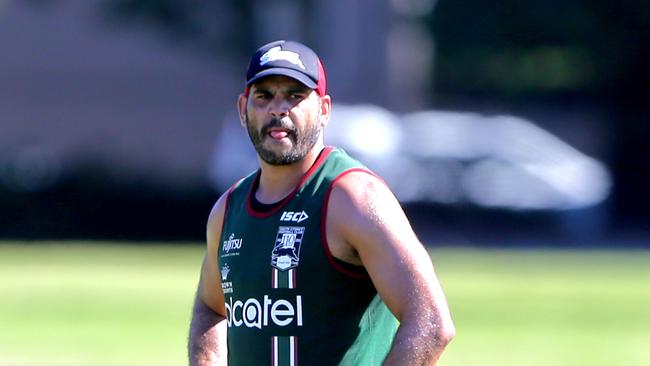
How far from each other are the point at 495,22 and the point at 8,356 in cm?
3336

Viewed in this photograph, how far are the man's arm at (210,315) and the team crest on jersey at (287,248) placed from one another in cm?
55

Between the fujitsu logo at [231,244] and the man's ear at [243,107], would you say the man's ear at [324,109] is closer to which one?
the man's ear at [243,107]

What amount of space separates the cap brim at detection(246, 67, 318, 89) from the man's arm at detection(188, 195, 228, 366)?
68 centimetres

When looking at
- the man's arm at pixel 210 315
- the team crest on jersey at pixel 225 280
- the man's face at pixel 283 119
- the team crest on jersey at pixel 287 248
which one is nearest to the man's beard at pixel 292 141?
the man's face at pixel 283 119

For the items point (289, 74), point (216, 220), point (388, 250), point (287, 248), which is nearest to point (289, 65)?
point (289, 74)

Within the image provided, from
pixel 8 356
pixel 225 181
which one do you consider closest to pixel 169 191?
pixel 225 181

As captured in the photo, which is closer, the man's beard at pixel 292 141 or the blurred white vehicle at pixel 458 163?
the man's beard at pixel 292 141

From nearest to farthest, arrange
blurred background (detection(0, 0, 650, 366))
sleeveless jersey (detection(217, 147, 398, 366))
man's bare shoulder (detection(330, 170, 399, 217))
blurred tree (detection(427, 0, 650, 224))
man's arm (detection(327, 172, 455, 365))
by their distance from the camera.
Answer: man's arm (detection(327, 172, 455, 365))
man's bare shoulder (detection(330, 170, 399, 217))
sleeveless jersey (detection(217, 147, 398, 366))
blurred background (detection(0, 0, 650, 366))
blurred tree (detection(427, 0, 650, 224))

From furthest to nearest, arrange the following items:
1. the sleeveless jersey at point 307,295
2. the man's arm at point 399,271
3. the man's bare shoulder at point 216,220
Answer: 1. the man's bare shoulder at point 216,220
2. the sleeveless jersey at point 307,295
3. the man's arm at point 399,271

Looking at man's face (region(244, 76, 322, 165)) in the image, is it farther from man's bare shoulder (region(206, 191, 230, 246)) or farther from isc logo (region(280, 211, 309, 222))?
man's bare shoulder (region(206, 191, 230, 246))

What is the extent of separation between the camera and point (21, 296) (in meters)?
23.1

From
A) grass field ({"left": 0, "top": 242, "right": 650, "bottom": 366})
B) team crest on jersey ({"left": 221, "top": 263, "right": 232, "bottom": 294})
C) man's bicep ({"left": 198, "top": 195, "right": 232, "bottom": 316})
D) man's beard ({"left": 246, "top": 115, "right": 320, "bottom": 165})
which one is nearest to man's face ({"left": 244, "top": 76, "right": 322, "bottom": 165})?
man's beard ({"left": 246, "top": 115, "right": 320, "bottom": 165})

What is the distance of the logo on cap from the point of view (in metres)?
5.49

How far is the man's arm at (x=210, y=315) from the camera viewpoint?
6.05 metres
